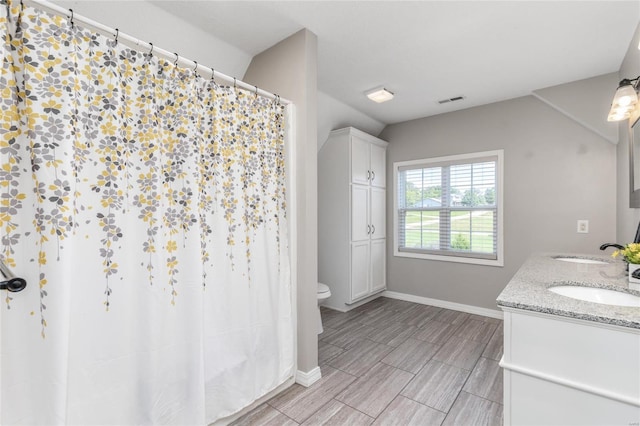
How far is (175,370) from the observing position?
1.47 meters

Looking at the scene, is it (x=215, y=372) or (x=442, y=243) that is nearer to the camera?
(x=215, y=372)

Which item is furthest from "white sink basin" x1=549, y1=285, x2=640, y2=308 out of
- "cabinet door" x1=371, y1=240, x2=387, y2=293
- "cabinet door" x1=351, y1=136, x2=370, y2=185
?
"cabinet door" x1=371, y1=240, x2=387, y2=293

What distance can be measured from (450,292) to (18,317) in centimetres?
390

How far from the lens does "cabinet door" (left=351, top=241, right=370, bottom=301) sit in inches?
142

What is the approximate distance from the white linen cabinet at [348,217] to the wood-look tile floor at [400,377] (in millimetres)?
466

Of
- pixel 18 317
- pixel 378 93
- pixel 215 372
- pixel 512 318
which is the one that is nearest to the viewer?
pixel 18 317

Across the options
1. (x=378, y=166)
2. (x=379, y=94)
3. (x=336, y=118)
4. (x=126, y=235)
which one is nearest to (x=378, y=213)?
(x=378, y=166)

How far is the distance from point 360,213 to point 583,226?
7.51 feet

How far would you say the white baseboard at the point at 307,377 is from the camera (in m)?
2.08

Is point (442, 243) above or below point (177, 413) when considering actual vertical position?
above

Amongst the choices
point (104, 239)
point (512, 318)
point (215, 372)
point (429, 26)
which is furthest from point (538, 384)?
point (429, 26)

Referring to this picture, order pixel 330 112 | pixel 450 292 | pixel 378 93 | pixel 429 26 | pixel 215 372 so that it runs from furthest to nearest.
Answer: pixel 450 292
pixel 330 112
pixel 378 93
pixel 429 26
pixel 215 372

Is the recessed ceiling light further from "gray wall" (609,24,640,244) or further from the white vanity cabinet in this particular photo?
the white vanity cabinet

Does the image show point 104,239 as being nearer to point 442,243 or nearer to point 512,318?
point 512,318
